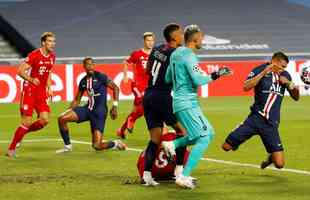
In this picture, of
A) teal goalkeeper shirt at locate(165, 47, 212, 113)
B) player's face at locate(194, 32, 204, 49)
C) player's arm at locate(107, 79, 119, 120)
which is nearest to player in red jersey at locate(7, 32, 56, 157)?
player's arm at locate(107, 79, 119, 120)

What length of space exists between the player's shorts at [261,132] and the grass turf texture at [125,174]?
0.45 m

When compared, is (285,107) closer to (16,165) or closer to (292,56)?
(292,56)

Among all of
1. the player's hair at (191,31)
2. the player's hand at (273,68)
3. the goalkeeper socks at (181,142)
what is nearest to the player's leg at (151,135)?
the goalkeeper socks at (181,142)

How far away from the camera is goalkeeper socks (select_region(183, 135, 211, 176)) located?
36.4 feet

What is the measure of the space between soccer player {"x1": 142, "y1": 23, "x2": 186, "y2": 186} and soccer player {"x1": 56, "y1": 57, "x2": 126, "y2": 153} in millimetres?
4421

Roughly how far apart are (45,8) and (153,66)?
36627 mm

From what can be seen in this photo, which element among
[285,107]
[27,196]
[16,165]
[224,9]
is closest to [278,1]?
[224,9]

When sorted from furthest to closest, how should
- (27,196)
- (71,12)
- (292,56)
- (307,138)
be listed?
1. (71,12)
2. (292,56)
3. (307,138)
4. (27,196)

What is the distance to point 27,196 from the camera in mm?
10805

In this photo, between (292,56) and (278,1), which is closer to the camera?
(292,56)

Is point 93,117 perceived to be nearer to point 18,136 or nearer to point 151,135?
point 18,136

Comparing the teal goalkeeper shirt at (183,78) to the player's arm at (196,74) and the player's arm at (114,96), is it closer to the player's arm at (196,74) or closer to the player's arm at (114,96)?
the player's arm at (196,74)

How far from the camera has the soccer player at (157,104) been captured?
1166 cm

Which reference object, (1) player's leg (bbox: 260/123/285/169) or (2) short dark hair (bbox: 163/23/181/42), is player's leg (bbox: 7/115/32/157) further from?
(2) short dark hair (bbox: 163/23/181/42)
